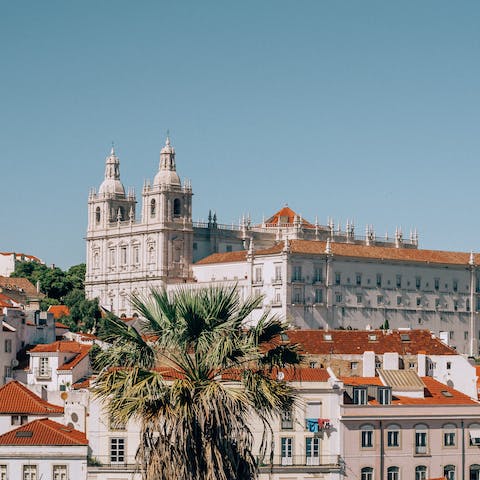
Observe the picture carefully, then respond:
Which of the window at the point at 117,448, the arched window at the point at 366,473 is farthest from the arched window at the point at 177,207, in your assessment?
the window at the point at 117,448

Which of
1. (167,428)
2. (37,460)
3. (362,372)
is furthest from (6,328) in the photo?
(167,428)

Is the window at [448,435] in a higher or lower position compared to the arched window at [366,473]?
higher

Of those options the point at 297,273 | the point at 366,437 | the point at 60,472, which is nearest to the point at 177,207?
the point at 297,273

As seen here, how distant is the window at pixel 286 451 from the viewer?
6544 centimetres

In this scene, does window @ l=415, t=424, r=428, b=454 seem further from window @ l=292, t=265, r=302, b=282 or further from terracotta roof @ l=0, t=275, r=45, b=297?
terracotta roof @ l=0, t=275, r=45, b=297

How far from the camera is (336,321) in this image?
172 metres

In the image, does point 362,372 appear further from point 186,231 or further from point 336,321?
point 186,231

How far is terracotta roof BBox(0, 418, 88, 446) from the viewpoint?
6362 cm

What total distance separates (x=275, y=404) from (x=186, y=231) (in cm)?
16002

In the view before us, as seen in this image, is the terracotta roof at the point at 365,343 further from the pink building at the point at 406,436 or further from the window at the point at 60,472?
the window at the point at 60,472

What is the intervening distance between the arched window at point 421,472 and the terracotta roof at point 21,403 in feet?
56.0

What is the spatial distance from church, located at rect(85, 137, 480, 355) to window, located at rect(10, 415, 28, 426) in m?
90.0

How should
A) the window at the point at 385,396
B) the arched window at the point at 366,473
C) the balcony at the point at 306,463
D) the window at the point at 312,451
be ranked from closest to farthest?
the balcony at the point at 306,463
the window at the point at 312,451
the arched window at the point at 366,473
the window at the point at 385,396

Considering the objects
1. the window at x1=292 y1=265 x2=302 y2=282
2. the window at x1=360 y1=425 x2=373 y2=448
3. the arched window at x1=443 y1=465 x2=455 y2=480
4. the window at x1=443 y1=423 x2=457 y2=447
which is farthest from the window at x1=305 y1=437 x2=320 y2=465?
the window at x1=292 y1=265 x2=302 y2=282
